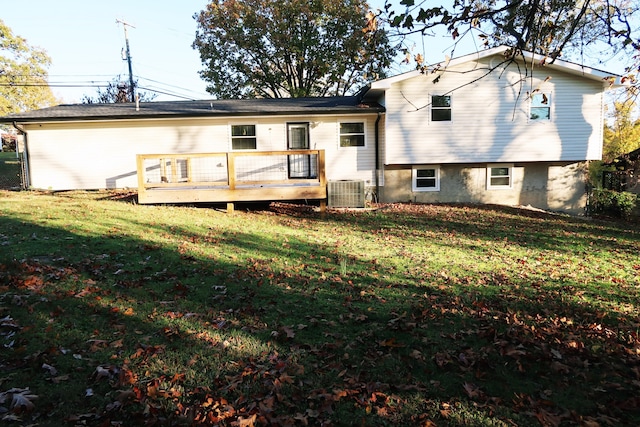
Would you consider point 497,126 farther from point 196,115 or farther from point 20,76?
point 20,76

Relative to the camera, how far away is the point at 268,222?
10305 millimetres

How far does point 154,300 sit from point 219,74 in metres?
25.4

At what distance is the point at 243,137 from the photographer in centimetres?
1475

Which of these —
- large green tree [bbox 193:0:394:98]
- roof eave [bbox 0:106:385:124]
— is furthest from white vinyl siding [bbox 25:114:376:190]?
large green tree [bbox 193:0:394:98]

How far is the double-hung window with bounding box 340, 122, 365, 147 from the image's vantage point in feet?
48.4

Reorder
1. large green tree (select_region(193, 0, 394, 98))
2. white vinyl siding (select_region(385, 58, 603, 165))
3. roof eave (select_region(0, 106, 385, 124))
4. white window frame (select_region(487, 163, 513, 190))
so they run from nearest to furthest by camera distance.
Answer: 1. roof eave (select_region(0, 106, 385, 124))
2. white vinyl siding (select_region(385, 58, 603, 165))
3. white window frame (select_region(487, 163, 513, 190))
4. large green tree (select_region(193, 0, 394, 98))

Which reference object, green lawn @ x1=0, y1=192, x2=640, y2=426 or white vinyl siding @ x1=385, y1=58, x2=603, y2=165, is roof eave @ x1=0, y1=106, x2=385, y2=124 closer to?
white vinyl siding @ x1=385, y1=58, x2=603, y2=165

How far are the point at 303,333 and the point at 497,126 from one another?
501 inches

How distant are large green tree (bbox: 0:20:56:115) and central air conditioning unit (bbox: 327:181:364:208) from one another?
29085 mm

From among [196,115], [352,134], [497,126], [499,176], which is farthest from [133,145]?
[499,176]

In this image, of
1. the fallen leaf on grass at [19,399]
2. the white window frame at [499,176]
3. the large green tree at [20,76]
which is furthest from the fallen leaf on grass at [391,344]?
the large green tree at [20,76]

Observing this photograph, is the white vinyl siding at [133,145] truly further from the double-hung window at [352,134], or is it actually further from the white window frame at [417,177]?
the white window frame at [417,177]

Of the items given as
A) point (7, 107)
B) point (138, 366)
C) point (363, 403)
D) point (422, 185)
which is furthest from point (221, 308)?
point (7, 107)

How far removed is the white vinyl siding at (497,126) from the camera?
46.4ft
